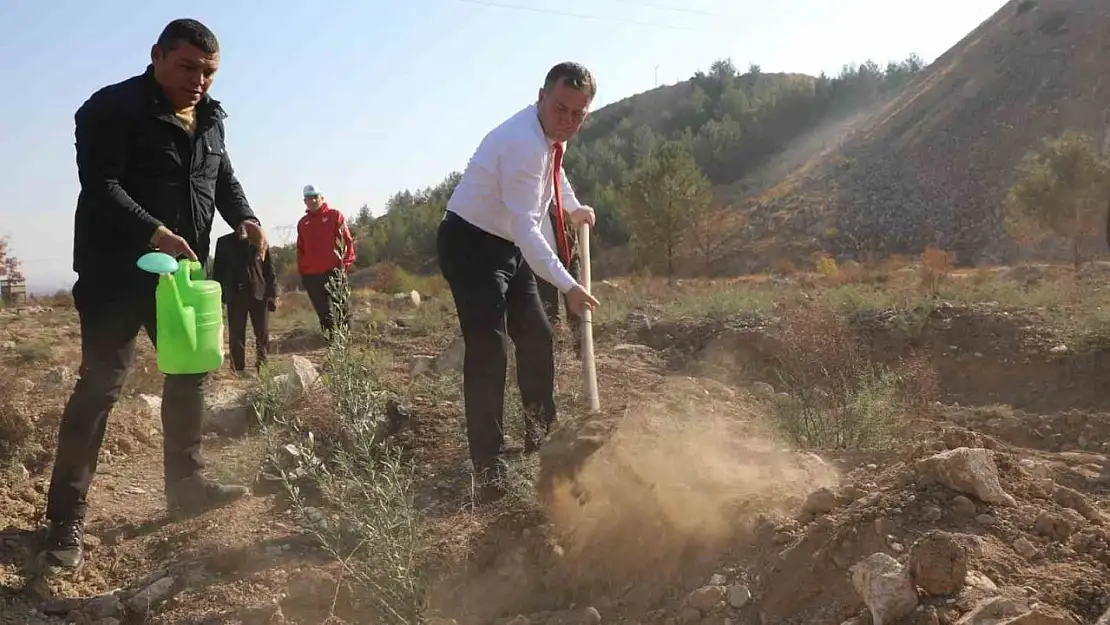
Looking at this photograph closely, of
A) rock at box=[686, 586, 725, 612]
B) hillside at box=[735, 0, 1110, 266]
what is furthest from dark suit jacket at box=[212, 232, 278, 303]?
hillside at box=[735, 0, 1110, 266]

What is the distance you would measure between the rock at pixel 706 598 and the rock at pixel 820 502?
14.5 inches

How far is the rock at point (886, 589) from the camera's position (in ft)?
5.77

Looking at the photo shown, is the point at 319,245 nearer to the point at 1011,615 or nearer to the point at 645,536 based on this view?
the point at 645,536

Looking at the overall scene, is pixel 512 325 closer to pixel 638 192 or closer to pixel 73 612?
pixel 73 612

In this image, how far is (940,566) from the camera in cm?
179

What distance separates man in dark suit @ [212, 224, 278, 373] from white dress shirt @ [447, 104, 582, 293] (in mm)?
3430

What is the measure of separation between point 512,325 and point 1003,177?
27.5 m

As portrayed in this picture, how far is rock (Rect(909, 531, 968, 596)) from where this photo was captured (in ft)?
5.84

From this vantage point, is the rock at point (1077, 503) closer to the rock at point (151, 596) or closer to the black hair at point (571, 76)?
the black hair at point (571, 76)

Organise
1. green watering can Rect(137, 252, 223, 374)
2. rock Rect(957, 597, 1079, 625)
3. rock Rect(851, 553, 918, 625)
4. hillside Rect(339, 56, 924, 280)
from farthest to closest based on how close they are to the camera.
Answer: hillside Rect(339, 56, 924, 280) → green watering can Rect(137, 252, 223, 374) → rock Rect(851, 553, 918, 625) → rock Rect(957, 597, 1079, 625)

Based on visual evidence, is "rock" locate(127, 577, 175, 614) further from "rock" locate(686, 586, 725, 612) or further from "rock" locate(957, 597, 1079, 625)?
"rock" locate(957, 597, 1079, 625)

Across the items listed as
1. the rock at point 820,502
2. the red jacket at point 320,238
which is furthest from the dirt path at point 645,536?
the red jacket at point 320,238

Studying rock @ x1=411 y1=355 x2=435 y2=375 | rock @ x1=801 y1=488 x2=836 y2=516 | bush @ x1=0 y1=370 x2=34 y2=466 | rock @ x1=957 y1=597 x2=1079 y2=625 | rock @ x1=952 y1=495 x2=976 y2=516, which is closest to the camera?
rock @ x1=957 y1=597 x2=1079 y2=625

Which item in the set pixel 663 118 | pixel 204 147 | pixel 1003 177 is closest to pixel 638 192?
pixel 1003 177
